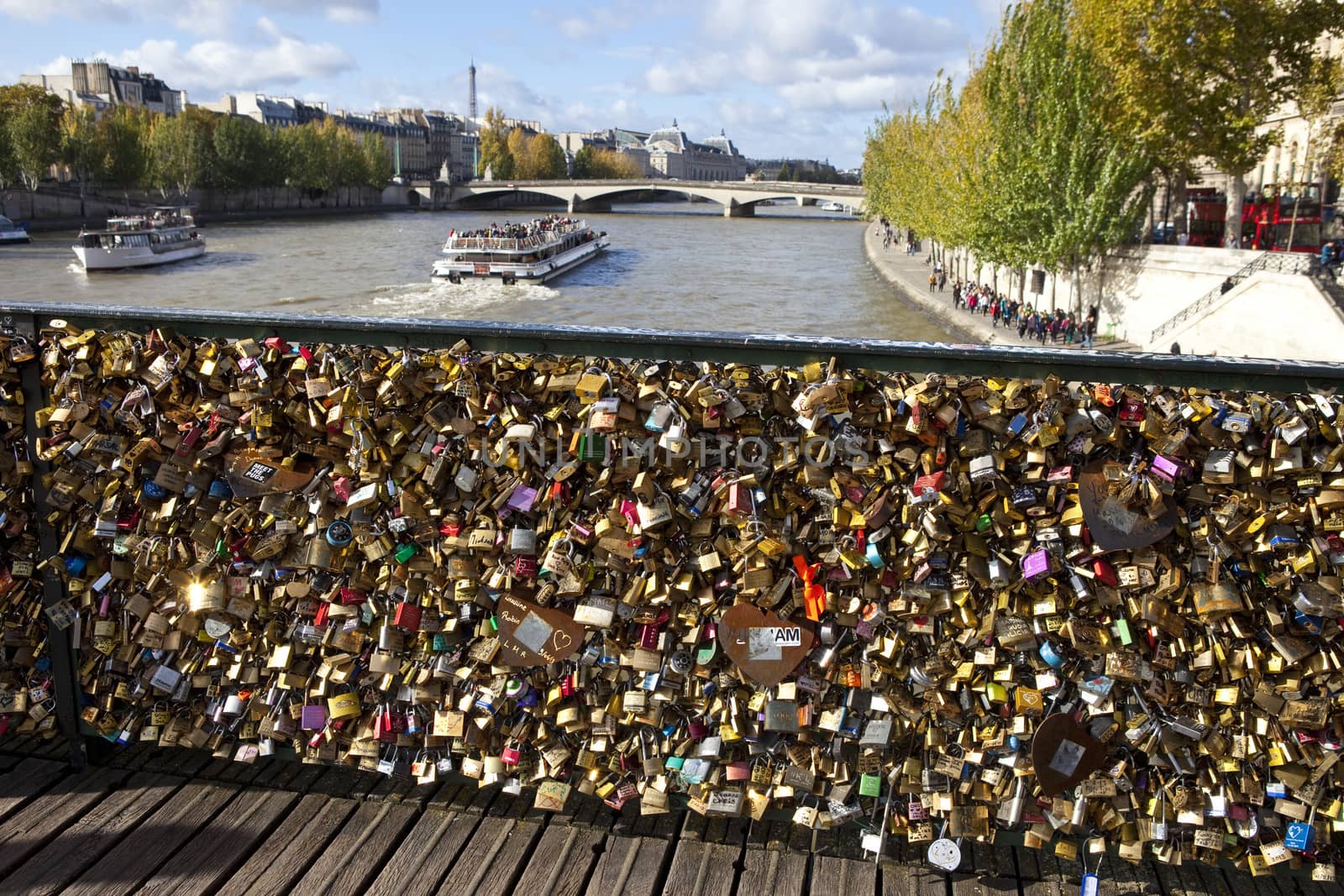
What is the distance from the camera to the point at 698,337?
97.2 inches

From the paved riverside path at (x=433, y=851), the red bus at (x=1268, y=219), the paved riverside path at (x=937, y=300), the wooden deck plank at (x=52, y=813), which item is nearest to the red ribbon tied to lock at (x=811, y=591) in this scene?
the paved riverside path at (x=433, y=851)

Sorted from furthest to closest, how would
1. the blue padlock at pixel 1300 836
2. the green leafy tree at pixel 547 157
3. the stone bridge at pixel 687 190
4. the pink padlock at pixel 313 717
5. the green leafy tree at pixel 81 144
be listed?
the green leafy tree at pixel 547 157 < the stone bridge at pixel 687 190 < the green leafy tree at pixel 81 144 < the pink padlock at pixel 313 717 < the blue padlock at pixel 1300 836

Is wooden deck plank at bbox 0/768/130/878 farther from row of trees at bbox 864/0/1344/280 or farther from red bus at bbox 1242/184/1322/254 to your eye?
red bus at bbox 1242/184/1322/254

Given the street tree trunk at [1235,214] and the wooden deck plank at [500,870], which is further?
the street tree trunk at [1235,214]

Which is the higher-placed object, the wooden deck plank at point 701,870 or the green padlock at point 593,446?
the green padlock at point 593,446

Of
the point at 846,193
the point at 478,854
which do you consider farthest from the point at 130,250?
the point at 846,193

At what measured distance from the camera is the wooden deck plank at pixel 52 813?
8.49ft

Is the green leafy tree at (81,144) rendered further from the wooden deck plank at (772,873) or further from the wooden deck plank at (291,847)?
the wooden deck plank at (772,873)

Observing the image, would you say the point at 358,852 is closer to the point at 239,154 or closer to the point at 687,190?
the point at 239,154

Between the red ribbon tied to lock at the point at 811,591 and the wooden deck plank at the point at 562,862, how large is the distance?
82 cm

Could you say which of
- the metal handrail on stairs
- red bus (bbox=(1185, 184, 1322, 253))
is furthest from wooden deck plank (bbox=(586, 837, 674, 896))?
red bus (bbox=(1185, 184, 1322, 253))

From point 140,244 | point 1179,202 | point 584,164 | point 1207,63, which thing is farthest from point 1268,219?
point 584,164

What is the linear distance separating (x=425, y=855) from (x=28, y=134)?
200 feet

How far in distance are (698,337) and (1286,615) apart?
149 centimetres
